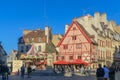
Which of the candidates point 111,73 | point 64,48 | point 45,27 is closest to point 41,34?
point 45,27

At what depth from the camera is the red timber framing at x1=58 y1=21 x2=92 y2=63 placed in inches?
2571

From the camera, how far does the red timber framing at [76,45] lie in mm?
65312

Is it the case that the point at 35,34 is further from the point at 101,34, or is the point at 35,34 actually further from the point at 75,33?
the point at 101,34

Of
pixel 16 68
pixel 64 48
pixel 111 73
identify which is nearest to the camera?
pixel 111 73

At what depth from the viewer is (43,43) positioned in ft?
258

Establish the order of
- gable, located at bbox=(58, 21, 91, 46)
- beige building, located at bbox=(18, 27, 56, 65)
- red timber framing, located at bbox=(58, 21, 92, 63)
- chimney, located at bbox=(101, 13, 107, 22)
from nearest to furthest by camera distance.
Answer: red timber framing, located at bbox=(58, 21, 92, 63)
gable, located at bbox=(58, 21, 91, 46)
beige building, located at bbox=(18, 27, 56, 65)
chimney, located at bbox=(101, 13, 107, 22)

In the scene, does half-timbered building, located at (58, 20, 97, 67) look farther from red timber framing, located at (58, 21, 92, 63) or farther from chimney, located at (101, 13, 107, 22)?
chimney, located at (101, 13, 107, 22)

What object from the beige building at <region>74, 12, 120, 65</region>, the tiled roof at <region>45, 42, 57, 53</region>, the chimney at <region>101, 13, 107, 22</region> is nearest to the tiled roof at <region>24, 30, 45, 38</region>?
the tiled roof at <region>45, 42, 57, 53</region>

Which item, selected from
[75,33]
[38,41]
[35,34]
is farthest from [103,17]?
[35,34]

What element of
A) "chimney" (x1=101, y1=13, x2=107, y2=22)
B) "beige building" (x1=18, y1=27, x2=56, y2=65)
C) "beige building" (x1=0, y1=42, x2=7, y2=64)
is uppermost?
"chimney" (x1=101, y1=13, x2=107, y2=22)

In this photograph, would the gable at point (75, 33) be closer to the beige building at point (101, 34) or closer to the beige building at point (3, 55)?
the beige building at point (101, 34)

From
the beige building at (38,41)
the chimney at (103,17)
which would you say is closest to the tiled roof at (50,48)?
the beige building at (38,41)

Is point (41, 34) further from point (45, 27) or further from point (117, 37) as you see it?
point (117, 37)

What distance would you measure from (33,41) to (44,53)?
20.8ft
